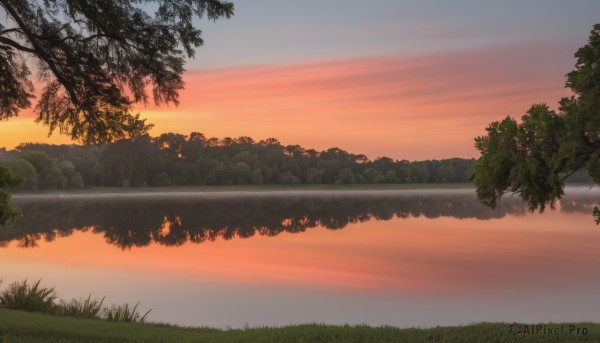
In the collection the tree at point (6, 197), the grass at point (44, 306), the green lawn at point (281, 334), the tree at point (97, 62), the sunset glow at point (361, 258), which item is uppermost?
the tree at point (97, 62)

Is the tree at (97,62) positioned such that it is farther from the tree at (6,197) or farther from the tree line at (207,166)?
the tree line at (207,166)

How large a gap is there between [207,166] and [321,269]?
127 metres

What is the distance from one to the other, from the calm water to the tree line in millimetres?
83043

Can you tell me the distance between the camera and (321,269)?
32.5 m

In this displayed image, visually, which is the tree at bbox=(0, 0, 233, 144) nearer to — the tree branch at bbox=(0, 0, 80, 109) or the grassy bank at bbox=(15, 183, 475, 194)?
the tree branch at bbox=(0, 0, 80, 109)

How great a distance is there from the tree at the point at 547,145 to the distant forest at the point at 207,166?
12611 centimetres

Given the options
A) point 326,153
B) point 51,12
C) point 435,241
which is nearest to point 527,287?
point 435,241

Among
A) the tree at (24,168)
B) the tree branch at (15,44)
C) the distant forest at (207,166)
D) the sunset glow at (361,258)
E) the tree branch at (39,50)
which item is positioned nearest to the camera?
the tree branch at (39,50)

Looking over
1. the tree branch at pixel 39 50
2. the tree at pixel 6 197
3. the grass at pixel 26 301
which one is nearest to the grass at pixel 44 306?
the grass at pixel 26 301

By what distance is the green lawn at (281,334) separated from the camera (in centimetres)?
1144

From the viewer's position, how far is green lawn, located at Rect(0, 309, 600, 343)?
37.5ft

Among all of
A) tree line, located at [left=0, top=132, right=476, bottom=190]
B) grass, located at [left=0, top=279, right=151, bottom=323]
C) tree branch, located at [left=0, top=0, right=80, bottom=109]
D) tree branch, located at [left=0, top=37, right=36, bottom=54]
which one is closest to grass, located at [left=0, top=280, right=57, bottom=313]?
grass, located at [left=0, top=279, right=151, bottom=323]

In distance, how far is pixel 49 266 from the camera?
32.7 metres

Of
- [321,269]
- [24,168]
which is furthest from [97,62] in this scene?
[24,168]
